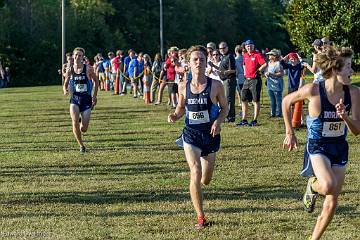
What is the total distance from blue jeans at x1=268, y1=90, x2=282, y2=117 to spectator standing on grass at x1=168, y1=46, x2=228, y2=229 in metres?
12.0

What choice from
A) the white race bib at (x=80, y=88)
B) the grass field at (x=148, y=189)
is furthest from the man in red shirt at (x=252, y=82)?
the white race bib at (x=80, y=88)

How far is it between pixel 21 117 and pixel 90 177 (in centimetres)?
1316

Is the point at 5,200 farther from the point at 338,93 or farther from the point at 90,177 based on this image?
the point at 338,93

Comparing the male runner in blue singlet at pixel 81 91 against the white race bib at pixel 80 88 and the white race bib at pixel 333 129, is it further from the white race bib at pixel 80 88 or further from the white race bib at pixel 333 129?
the white race bib at pixel 333 129

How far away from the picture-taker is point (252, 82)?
741 inches

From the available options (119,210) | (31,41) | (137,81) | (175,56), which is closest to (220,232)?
(119,210)

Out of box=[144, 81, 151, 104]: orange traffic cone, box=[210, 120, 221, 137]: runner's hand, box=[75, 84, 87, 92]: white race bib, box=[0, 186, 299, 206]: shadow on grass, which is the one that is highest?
box=[75, 84, 87, 92]: white race bib

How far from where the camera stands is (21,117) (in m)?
24.0

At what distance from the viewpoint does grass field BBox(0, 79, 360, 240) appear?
26.0ft

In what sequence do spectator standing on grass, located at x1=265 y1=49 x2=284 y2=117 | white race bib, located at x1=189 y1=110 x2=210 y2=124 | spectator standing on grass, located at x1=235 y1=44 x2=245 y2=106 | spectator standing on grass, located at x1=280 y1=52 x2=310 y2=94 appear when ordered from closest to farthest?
white race bib, located at x1=189 y1=110 x2=210 y2=124
spectator standing on grass, located at x1=280 y1=52 x2=310 y2=94
spectator standing on grass, located at x1=265 y1=49 x2=284 y2=117
spectator standing on grass, located at x1=235 y1=44 x2=245 y2=106

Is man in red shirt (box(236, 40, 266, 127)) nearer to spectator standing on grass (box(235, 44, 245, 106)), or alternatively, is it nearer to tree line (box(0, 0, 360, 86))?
spectator standing on grass (box(235, 44, 245, 106))

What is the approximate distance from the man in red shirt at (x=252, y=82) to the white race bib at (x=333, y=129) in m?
11.6

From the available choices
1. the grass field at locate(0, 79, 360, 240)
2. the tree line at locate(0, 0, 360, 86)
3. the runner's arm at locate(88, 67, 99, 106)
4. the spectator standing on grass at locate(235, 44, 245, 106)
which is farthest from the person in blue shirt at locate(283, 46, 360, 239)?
the tree line at locate(0, 0, 360, 86)

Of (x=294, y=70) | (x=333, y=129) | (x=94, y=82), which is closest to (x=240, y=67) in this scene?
(x=294, y=70)
